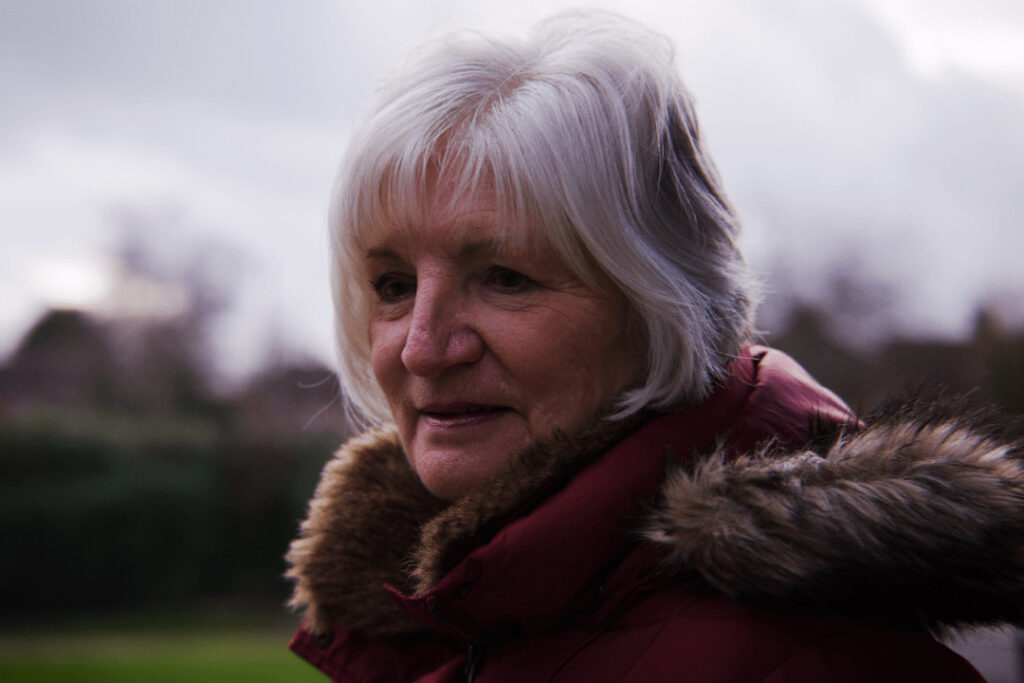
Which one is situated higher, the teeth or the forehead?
the forehead

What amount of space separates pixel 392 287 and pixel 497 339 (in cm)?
36

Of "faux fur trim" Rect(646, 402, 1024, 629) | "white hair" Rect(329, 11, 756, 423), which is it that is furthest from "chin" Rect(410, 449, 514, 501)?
"faux fur trim" Rect(646, 402, 1024, 629)

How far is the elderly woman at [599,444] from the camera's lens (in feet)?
4.43

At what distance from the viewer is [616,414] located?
173cm

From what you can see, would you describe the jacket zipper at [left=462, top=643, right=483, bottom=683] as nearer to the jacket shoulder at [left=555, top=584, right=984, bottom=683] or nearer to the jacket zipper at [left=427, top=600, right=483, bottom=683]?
the jacket zipper at [left=427, top=600, right=483, bottom=683]

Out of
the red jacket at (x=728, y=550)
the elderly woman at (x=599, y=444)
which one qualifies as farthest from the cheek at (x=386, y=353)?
the red jacket at (x=728, y=550)

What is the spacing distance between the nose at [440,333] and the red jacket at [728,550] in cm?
27

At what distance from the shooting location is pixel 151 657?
12.8 metres

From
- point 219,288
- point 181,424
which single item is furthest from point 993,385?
point 219,288

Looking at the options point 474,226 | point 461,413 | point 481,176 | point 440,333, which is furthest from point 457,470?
point 481,176

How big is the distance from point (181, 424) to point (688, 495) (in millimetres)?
17175

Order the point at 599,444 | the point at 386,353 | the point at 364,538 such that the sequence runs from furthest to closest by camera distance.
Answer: the point at 364,538 → the point at 386,353 → the point at 599,444

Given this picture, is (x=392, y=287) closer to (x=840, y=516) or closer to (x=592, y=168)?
(x=592, y=168)

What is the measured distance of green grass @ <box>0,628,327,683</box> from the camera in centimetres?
1180
